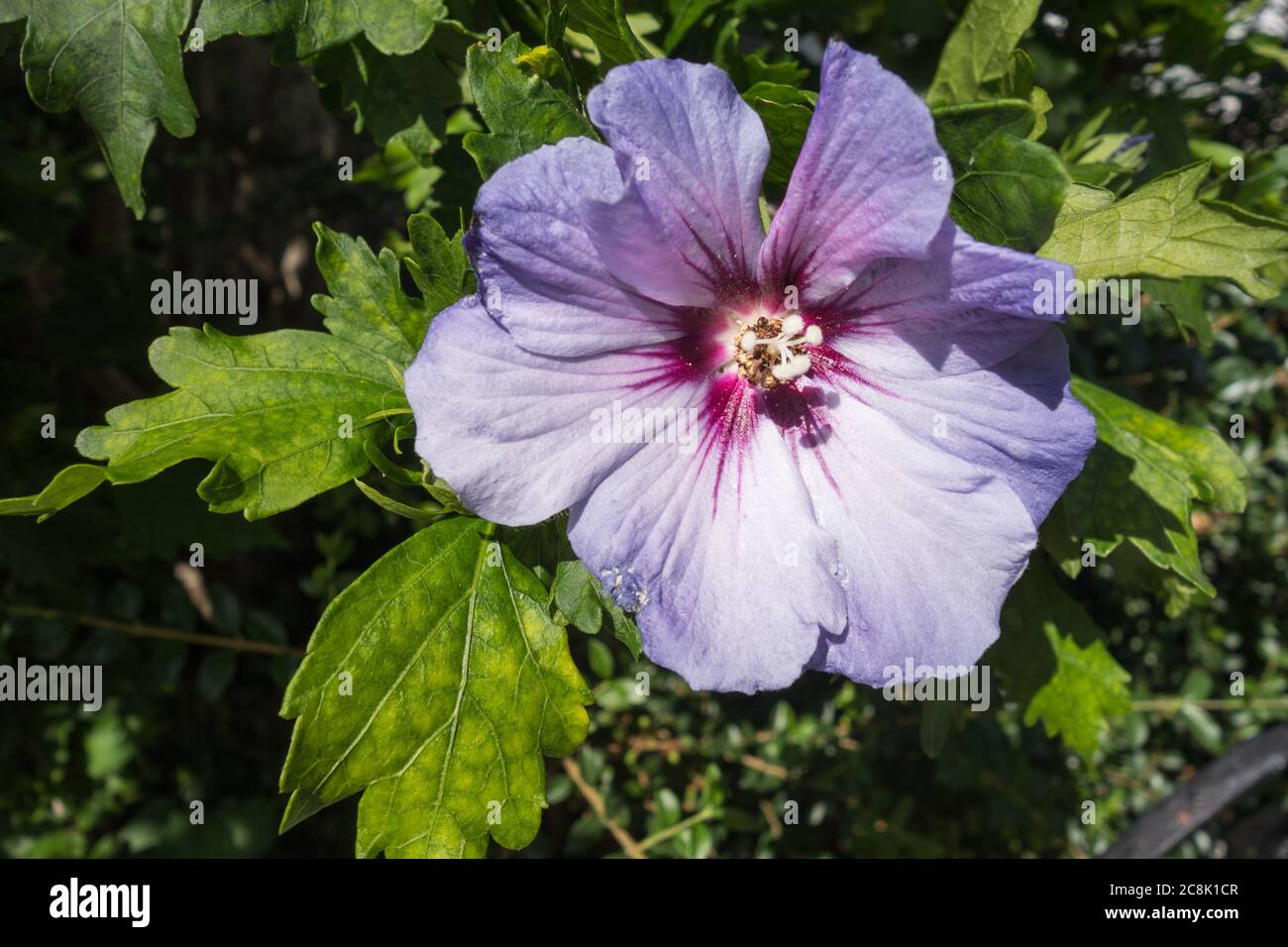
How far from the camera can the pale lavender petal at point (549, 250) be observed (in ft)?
3.34

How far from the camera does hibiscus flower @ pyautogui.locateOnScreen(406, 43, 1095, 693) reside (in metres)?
1.02

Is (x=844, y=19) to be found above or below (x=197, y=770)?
above

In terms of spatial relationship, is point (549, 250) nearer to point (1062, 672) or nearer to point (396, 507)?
point (396, 507)

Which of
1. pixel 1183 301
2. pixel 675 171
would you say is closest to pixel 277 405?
pixel 675 171

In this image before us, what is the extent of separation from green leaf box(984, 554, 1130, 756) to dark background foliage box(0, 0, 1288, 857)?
714 mm

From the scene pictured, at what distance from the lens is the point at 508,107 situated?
1076 millimetres

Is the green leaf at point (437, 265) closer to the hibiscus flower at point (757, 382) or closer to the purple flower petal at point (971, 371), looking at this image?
the hibiscus flower at point (757, 382)

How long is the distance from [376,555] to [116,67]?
2.10 metres

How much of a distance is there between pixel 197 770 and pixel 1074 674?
2.49m

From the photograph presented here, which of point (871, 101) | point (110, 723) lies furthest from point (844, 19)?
point (110, 723)

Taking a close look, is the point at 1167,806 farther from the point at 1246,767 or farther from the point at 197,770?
the point at 197,770

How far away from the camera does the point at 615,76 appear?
0.98m

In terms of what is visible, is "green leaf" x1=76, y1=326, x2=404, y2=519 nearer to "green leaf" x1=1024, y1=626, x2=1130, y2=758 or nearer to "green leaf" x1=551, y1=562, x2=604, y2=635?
"green leaf" x1=551, y1=562, x2=604, y2=635

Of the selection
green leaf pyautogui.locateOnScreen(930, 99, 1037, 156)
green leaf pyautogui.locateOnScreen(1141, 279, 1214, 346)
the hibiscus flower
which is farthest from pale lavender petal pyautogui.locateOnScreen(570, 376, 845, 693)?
green leaf pyautogui.locateOnScreen(1141, 279, 1214, 346)
